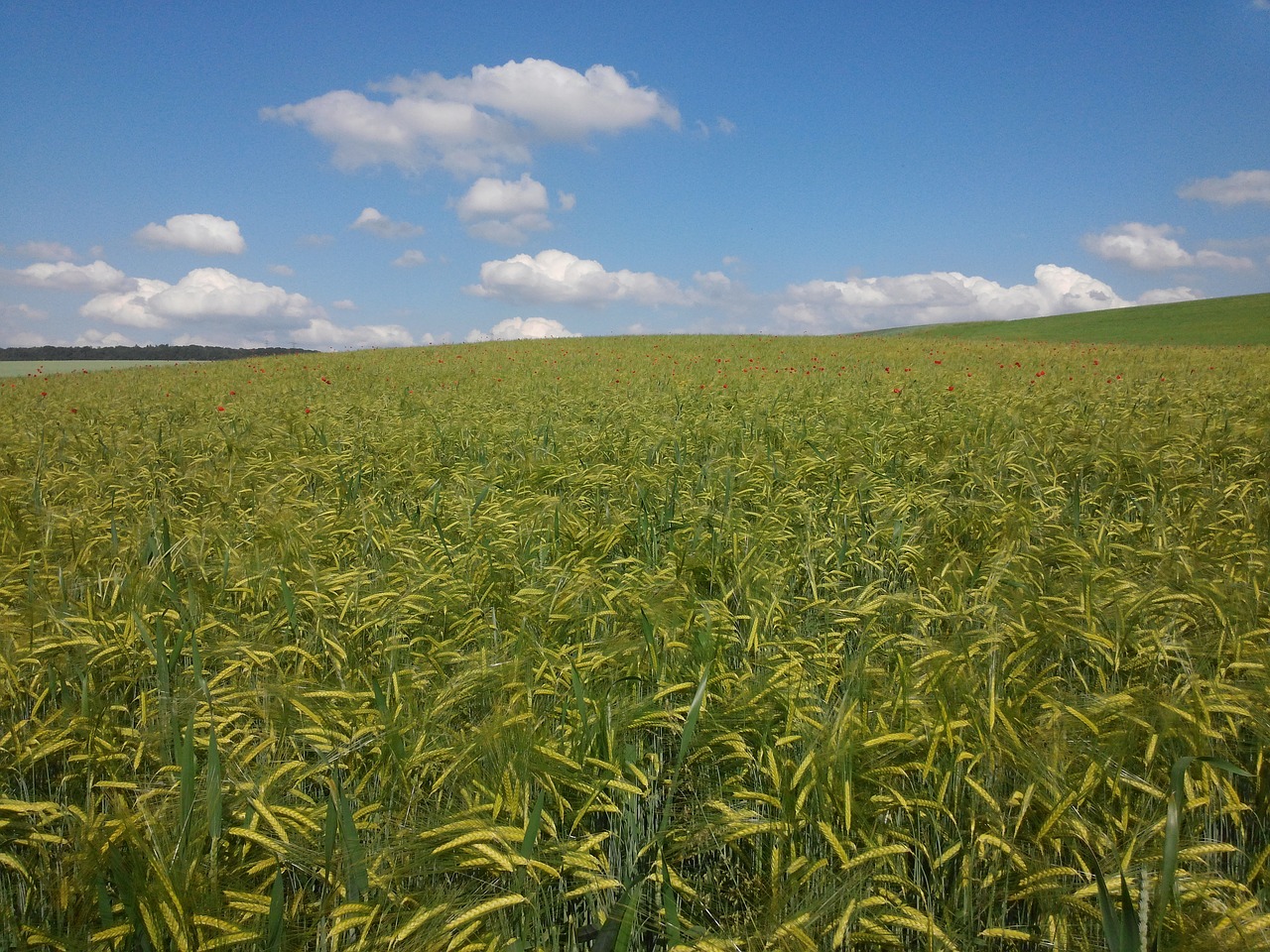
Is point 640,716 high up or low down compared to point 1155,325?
down

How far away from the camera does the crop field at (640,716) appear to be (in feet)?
4.56

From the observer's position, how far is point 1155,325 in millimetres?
33281

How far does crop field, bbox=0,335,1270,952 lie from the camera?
1390 millimetres

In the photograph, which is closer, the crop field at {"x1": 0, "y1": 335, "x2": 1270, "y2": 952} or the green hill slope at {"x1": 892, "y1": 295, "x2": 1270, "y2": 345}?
the crop field at {"x1": 0, "y1": 335, "x2": 1270, "y2": 952}

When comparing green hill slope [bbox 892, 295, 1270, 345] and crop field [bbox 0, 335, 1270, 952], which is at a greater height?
green hill slope [bbox 892, 295, 1270, 345]

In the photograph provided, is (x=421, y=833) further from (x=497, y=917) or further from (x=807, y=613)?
(x=807, y=613)

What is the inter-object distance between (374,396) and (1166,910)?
32.8ft

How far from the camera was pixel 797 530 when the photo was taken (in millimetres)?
3574

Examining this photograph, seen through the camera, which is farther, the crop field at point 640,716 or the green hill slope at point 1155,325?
the green hill slope at point 1155,325

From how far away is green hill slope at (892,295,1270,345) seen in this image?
1087 inches

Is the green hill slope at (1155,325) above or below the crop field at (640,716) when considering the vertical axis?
above

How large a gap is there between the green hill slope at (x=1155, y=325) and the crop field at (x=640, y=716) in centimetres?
3041

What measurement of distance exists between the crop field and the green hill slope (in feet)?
99.8

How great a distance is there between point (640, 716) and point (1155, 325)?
136 ft
